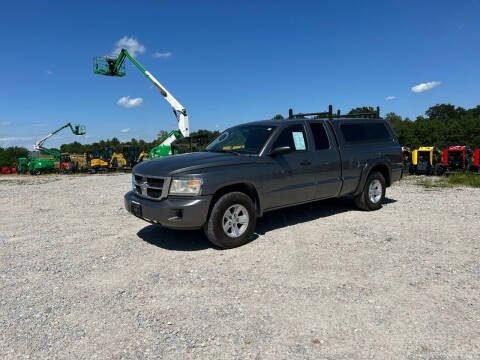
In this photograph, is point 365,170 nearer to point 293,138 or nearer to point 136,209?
point 293,138

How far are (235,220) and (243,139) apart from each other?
1.59m

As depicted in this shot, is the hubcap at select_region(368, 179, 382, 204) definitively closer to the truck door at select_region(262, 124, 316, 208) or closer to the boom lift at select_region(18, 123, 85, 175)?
the truck door at select_region(262, 124, 316, 208)

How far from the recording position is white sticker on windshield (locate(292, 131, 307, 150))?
18.9 feet

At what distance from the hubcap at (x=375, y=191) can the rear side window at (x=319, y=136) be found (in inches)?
63.1

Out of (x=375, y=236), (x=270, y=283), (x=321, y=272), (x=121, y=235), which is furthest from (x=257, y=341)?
(x=121, y=235)

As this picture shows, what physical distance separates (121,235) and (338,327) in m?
4.13

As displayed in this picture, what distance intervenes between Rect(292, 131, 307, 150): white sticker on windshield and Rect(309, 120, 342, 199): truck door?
24cm

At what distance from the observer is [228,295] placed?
3.49m

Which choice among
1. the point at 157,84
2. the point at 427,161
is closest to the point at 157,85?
the point at 157,84

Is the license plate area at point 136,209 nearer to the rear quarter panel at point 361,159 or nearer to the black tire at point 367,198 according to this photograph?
the rear quarter panel at point 361,159

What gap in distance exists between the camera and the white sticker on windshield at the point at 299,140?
18.9ft

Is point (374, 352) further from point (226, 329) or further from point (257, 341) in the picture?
point (226, 329)

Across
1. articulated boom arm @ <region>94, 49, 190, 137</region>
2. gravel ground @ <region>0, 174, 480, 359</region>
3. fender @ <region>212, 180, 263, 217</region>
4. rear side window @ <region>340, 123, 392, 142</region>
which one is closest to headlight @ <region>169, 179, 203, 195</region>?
fender @ <region>212, 180, 263, 217</region>

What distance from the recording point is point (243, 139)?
583 cm
